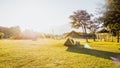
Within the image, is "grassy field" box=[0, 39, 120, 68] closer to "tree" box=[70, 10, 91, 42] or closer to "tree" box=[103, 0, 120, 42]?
"tree" box=[103, 0, 120, 42]

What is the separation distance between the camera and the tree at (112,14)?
2589cm

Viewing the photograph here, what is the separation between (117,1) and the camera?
25453mm

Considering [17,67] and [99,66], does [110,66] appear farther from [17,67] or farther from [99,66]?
[17,67]

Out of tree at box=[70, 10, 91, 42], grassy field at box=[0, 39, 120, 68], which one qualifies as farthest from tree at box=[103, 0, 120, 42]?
tree at box=[70, 10, 91, 42]

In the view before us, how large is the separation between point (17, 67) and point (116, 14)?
18984 millimetres

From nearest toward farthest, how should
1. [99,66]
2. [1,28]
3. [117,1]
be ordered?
[99,66] < [117,1] < [1,28]

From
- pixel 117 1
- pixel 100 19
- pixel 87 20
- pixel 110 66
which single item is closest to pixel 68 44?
pixel 100 19

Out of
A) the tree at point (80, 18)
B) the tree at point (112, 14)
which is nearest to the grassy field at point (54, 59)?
the tree at point (112, 14)

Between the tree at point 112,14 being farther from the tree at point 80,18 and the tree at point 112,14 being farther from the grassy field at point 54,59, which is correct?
the tree at point 80,18

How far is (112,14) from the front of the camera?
26.9 metres

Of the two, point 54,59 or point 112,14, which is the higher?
point 112,14

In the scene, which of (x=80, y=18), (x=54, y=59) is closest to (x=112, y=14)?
(x=54, y=59)

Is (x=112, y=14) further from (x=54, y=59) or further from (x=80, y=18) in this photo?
(x=80, y=18)

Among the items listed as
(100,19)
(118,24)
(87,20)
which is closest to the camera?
(118,24)
